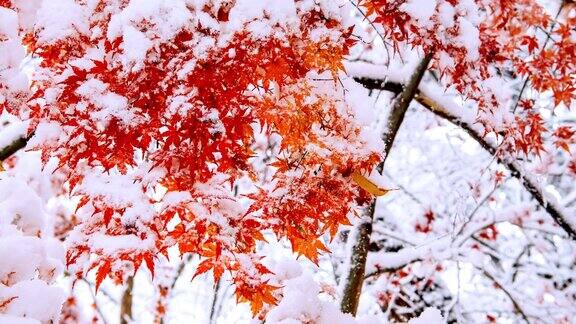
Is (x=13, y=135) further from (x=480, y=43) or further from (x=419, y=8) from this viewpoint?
(x=480, y=43)

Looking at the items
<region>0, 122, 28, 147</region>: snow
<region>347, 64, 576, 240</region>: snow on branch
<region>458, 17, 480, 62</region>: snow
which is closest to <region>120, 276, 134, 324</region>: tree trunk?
<region>0, 122, 28, 147</region>: snow

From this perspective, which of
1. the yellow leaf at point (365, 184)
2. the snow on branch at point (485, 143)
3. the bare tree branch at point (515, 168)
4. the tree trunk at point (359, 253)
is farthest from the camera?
the bare tree branch at point (515, 168)

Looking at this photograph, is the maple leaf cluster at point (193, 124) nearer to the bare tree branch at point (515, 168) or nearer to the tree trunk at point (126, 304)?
the bare tree branch at point (515, 168)

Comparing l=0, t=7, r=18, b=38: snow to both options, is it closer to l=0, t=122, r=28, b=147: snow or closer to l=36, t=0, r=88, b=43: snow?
l=36, t=0, r=88, b=43: snow

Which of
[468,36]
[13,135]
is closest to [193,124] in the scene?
[468,36]

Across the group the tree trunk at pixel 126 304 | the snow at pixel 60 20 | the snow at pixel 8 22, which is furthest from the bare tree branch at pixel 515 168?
the tree trunk at pixel 126 304

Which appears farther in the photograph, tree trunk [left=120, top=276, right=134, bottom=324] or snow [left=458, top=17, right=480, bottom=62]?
tree trunk [left=120, top=276, right=134, bottom=324]

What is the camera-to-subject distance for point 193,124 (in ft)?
5.96

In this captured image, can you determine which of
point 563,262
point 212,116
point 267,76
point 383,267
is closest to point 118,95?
point 212,116

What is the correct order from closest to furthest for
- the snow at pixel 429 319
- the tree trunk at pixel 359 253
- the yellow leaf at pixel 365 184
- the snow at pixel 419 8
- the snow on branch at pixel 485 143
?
the snow at pixel 419 8 → the snow at pixel 429 319 → the yellow leaf at pixel 365 184 → the tree trunk at pixel 359 253 → the snow on branch at pixel 485 143

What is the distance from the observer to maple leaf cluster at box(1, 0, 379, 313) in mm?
1806

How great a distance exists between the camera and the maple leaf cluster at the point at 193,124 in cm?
181

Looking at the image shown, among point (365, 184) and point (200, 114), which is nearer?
point (200, 114)

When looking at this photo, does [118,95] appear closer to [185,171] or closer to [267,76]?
[185,171]
